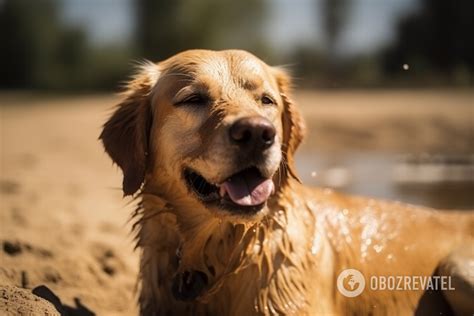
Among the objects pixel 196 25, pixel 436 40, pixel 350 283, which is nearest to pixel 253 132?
pixel 350 283

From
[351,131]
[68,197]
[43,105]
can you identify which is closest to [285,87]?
[68,197]

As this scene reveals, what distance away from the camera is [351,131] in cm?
1553

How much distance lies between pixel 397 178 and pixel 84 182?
15.9 feet

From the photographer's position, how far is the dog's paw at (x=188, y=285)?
396cm

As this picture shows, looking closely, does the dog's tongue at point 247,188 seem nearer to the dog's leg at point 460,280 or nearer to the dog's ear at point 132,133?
the dog's ear at point 132,133

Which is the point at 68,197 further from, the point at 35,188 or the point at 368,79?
the point at 368,79

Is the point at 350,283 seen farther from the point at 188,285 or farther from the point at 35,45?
the point at 35,45

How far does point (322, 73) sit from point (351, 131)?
15.7 metres

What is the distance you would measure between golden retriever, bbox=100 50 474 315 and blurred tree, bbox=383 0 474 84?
2017 centimetres

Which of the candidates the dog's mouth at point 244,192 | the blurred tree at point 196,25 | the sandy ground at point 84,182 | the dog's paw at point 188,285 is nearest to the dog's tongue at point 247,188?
the dog's mouth at point 244,192

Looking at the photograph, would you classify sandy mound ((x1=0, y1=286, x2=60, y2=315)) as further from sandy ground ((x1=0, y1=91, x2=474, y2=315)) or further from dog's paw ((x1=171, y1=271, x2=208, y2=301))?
dog's paw ((x1=171, y1=271, x2=208, y2=301))

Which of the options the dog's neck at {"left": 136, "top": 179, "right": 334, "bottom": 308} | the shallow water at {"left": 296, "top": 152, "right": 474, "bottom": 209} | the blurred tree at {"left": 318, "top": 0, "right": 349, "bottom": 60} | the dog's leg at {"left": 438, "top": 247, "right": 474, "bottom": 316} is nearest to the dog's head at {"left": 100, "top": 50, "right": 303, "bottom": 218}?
the dog's neck at {"left": 136, "top": 179, "right": 334, "bottom": 308}

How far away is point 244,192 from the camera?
11.9 ft

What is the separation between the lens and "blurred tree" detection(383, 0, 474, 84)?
25.1 metres
